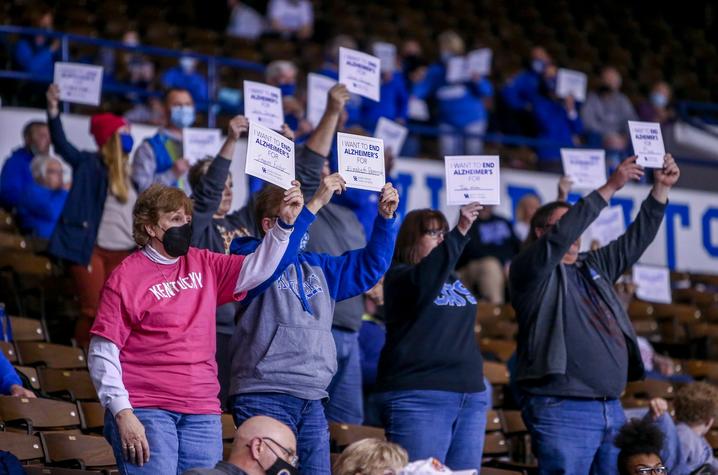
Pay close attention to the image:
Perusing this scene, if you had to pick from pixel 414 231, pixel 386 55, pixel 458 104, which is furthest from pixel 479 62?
pixel 414 231

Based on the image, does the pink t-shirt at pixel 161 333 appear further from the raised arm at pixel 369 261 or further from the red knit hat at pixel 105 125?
the red knit hat at pixel 105 125

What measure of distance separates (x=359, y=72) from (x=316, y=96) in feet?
5.30

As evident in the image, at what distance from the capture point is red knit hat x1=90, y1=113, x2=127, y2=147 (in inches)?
294

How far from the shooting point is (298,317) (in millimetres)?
4660

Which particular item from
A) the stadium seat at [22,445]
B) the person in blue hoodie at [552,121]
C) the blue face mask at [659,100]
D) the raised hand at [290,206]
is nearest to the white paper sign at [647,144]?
the raised hand at [290,206]

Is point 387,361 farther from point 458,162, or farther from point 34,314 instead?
point 34,314

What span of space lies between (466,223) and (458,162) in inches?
13.7

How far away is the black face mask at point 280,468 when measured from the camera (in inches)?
150

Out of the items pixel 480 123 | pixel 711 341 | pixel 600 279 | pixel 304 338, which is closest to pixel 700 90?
pixel 480 123

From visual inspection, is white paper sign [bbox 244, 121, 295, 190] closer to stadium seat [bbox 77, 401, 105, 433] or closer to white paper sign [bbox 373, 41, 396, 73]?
stadium seat [bbox 77, 401, 105, 433]

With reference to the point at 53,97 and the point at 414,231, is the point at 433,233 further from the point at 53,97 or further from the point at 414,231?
the point at 53,97

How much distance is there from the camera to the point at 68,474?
4.70 metres

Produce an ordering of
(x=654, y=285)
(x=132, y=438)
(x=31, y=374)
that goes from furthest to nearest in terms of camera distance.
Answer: (x=654, y=285)
(x=31, y=374)
(x=132, y=438)

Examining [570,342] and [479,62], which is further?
[479,62]
